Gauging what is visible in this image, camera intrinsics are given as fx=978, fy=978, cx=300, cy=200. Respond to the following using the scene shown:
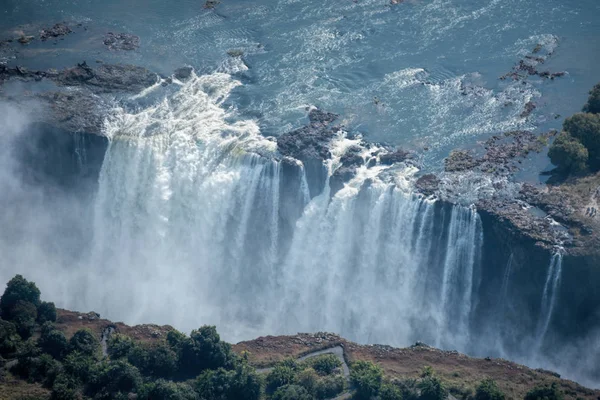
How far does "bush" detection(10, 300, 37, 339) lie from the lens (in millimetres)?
65000

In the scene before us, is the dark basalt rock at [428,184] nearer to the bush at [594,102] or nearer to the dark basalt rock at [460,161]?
the dark basalt rock at [460,161]

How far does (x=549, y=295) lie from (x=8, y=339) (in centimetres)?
3603

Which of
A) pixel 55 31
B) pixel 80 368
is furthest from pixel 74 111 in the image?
pixel 80 368

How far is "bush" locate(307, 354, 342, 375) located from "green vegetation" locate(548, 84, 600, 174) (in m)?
23.1

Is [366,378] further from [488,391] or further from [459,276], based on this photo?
[459,276]

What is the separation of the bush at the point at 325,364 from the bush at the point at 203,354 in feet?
17.3

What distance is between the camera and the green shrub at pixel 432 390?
59125 millimetres

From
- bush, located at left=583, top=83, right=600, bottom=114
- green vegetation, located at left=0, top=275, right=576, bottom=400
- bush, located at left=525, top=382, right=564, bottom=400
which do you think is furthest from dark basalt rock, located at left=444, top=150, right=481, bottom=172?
bush, located at left=525, top=382, right=564, bottom=400

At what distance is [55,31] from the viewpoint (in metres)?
90.2

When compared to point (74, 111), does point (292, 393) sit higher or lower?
lower

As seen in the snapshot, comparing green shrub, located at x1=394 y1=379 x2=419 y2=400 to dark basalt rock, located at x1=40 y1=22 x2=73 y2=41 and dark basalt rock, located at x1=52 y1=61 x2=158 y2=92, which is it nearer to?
dark basalt rock, located at x1=52 y1=61 x2=158 y2=92

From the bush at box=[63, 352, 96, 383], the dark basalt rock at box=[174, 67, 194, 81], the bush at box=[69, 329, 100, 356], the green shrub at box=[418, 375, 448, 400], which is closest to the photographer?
the green shrub at box=[418, 375, 448, 400]

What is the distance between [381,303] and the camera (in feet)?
236

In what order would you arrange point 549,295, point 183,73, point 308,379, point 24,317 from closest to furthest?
point 308,379, point 24,317, point 549,295, point 183,73
